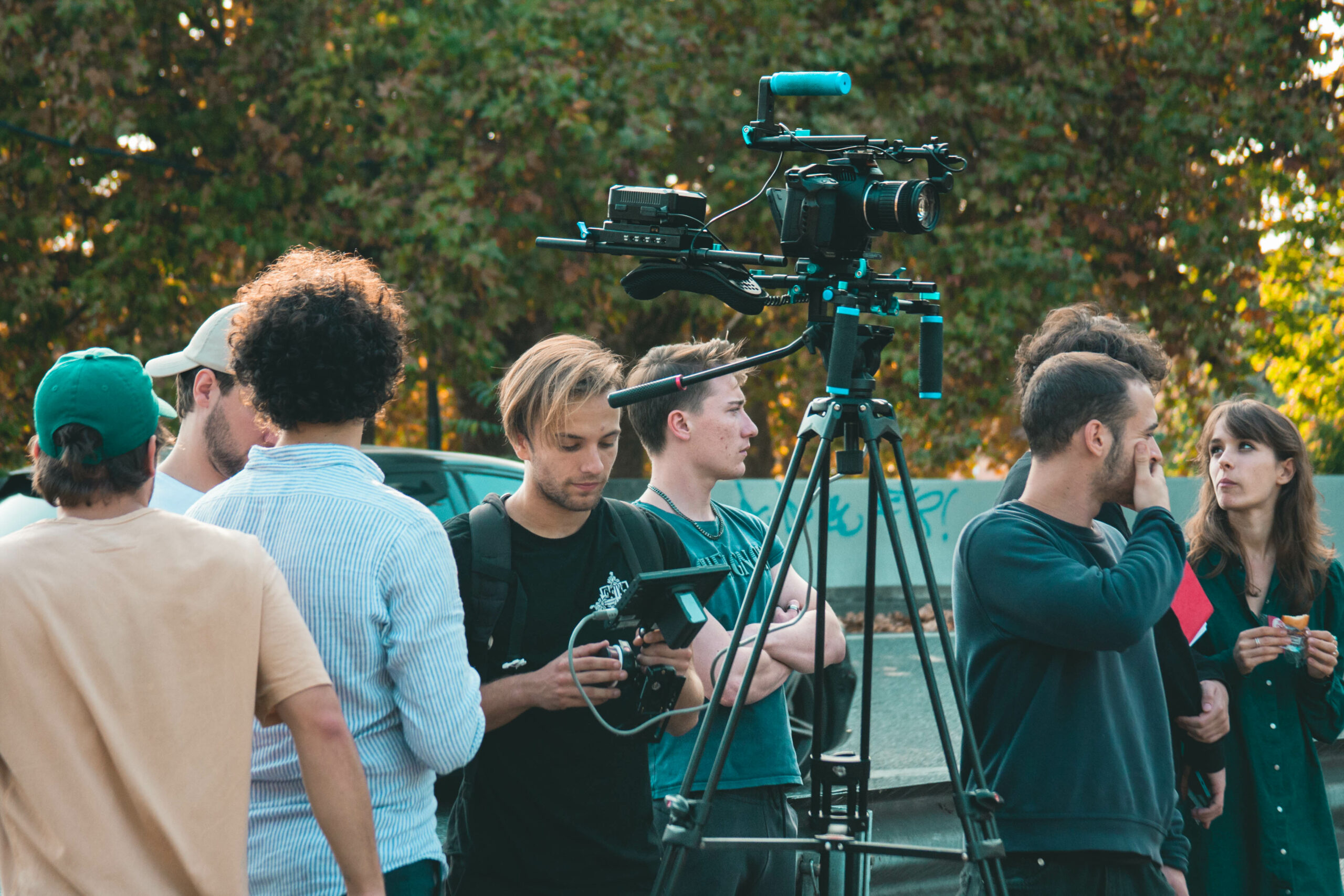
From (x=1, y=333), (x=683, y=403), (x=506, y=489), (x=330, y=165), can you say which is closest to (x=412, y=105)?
(x=330, y=165)

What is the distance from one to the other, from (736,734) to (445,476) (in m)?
2.63

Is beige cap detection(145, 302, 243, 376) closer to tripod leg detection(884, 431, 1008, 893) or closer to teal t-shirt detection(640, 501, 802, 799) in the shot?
teal t-shirt detection(640, 501, 802, 799)

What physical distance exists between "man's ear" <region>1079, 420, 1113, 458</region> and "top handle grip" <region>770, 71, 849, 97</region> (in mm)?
898

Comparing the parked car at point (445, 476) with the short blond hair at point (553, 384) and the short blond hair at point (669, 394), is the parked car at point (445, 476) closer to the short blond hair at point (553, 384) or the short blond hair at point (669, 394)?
the short blond hair at point (669, 394)

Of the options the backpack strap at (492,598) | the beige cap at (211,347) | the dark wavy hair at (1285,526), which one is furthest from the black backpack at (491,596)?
the dark wavy hair at (1285,526)

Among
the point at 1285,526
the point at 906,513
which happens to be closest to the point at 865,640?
the point at 1285,526

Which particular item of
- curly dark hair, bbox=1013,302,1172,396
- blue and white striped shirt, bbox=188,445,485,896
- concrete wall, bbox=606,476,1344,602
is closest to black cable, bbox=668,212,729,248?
blue and white striped shirt, bbox=188,445,485,896

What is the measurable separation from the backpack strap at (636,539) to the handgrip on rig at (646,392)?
45cm

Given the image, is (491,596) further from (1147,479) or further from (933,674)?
(1147,479)

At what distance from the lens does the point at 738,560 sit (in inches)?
124

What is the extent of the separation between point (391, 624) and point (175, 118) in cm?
863

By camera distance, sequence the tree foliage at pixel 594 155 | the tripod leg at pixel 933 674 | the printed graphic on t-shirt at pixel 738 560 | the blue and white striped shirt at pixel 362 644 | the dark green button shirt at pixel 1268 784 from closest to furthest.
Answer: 1. the blue and white striped shirt at pixel 362 644
2. the tripod leg at pixel 933 674
3. the printed graphic on t-shirt at pixel 738 560
4. the dark green button shirt at pixel 1268 784
5. the tree foliage at pixel 594 155

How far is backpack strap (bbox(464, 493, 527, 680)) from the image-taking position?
2482 millimetres

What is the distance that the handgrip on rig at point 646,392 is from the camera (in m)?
2.27
